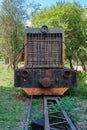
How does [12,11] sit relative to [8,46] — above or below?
above

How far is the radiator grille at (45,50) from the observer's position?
37.5 ft

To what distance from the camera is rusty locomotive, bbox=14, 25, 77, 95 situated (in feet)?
35.9

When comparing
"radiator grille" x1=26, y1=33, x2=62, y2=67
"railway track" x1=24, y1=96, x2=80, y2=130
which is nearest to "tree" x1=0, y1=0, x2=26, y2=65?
"radiator grille" x1=26, y1=33, x2=62, y2=67

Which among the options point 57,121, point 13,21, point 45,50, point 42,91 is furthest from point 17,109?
point 13,21

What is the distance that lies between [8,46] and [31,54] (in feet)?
68.8

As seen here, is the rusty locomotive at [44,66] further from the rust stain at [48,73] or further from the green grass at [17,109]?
the green grass at [17,109]

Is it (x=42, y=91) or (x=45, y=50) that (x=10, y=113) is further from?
(x=45, y=50)

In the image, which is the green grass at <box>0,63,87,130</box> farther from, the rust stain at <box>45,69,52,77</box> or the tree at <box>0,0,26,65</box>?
the tree at <box>0,0,26,65</box>

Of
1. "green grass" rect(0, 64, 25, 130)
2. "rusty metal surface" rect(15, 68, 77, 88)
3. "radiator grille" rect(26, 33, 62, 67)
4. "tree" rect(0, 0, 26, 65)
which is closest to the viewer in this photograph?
"green grass" rect(0, 64, 25, 130)

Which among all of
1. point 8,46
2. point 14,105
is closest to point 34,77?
point 14,105

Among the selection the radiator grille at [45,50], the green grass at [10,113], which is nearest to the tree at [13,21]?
the radiator grille at [45,50]

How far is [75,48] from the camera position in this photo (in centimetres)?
1917

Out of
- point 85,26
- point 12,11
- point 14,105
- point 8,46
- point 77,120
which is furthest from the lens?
point 8,46

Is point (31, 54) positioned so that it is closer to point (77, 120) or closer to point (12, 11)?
point (77, 120)
